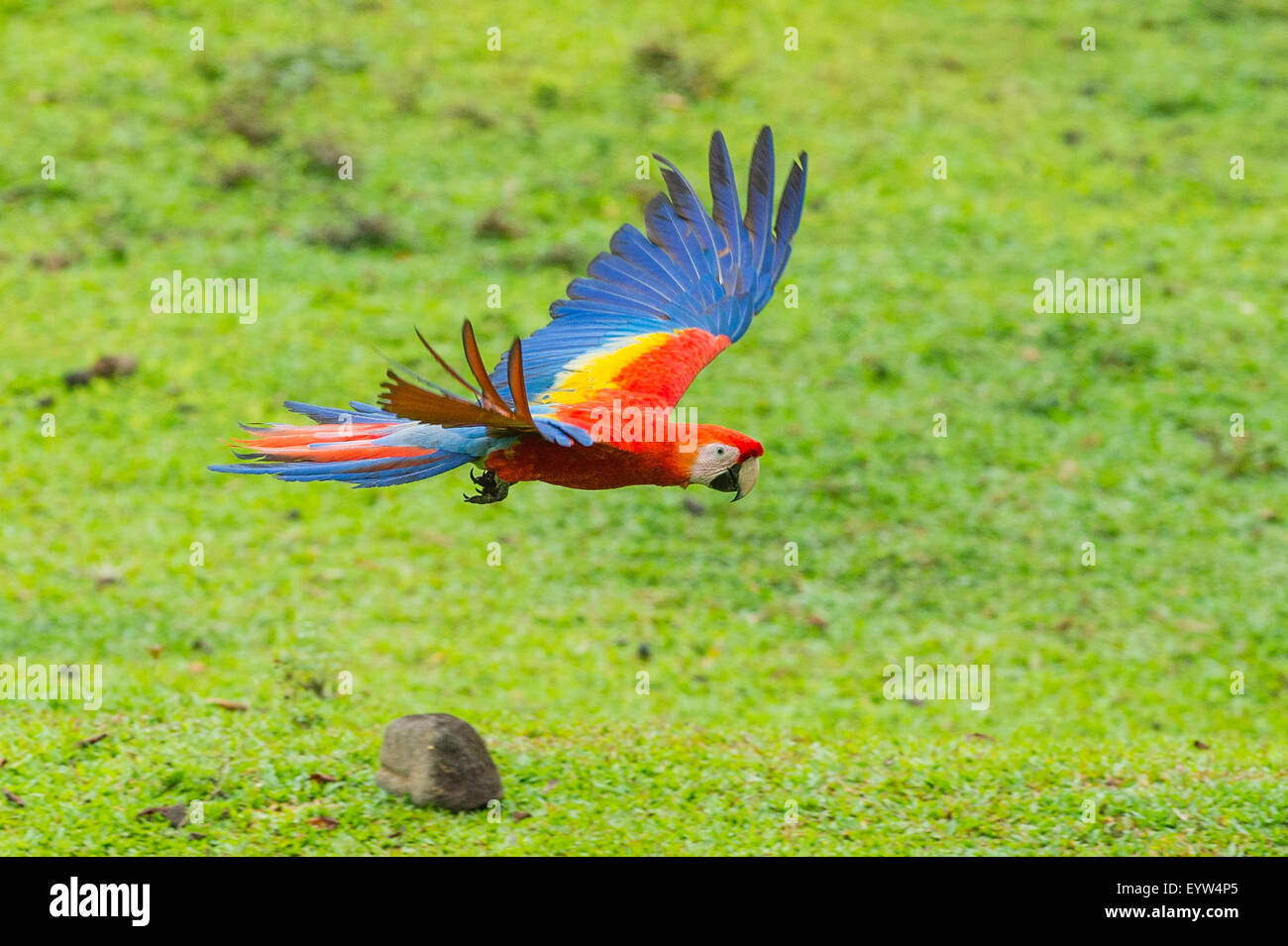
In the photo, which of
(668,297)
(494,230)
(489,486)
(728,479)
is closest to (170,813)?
(489,486)

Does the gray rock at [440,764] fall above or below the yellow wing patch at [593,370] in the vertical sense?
below

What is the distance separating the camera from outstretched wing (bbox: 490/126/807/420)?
5.71m

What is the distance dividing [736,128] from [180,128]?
5.38m

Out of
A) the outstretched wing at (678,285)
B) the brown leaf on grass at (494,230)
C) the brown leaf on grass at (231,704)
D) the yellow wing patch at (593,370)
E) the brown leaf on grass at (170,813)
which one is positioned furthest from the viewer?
the brown leaf on grass at (494,230)

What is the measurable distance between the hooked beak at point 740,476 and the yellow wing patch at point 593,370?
2.00ft

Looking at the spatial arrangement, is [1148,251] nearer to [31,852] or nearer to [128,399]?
[128,399]

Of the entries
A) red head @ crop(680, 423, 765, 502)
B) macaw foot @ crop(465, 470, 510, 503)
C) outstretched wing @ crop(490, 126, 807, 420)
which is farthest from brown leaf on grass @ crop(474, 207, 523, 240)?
red head @ crop(680, 423, 765, 502)

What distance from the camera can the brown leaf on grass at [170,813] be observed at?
6.07 m

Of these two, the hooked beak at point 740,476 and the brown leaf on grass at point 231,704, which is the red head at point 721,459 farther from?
the brown leaf on grass at point 231,704

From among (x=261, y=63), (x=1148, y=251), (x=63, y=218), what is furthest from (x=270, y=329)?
(x=1148, y=251)

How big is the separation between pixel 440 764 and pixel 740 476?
2.00 meters

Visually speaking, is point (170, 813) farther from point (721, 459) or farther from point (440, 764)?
point (721, 459)

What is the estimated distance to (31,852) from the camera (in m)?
5.78

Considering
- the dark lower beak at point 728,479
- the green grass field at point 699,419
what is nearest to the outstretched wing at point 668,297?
the dark lower beak at point 728,479
